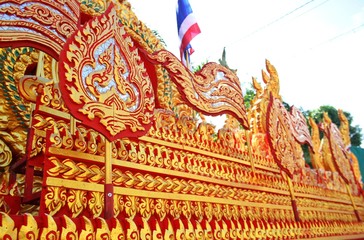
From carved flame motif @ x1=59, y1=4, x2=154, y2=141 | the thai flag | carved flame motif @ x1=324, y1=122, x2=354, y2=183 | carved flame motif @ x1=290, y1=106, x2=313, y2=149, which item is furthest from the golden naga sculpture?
carved flame motif @ x1=324, y1=122, x2=354, y2=183

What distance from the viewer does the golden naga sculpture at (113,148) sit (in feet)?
4.92

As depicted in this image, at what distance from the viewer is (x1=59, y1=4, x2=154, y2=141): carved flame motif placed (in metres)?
1.56

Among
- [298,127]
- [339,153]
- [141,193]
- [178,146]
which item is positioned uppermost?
[298,127]

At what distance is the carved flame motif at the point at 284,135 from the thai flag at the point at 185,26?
155 cm

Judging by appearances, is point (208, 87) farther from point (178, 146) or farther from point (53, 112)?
point (53, 112)

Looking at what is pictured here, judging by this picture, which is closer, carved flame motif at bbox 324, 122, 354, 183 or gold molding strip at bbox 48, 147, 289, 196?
gold molding strip at bbox 48, 147, 289, 196

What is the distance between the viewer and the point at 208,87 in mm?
2865

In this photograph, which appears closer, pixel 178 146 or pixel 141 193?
pixel 141 193

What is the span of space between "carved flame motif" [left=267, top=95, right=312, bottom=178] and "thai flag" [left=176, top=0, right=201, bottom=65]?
60.9 inches

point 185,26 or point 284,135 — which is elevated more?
point 185,26

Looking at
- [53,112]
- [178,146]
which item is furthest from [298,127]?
[53,112]

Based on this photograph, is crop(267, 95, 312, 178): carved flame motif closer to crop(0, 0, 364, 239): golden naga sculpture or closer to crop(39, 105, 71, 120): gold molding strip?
crop(0, 0, 364, 239): golden naga sculpture

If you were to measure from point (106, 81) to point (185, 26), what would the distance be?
326 cm

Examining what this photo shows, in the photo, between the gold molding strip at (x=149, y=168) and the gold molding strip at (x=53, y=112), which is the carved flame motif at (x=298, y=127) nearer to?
the gold molding strip at (x=149, y=168)
